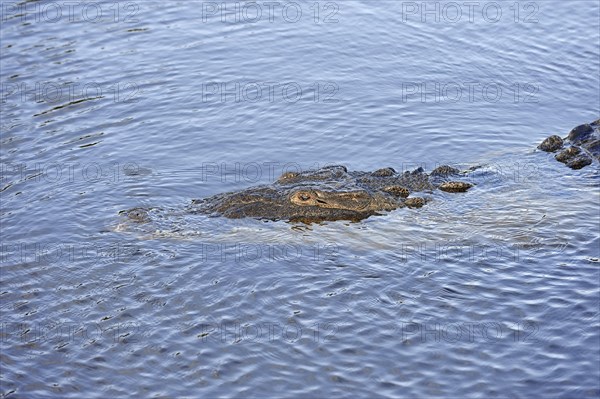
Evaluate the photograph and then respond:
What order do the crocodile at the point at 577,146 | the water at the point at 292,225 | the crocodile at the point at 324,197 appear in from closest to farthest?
the water at the point at 292,225
the crocodile at the point at 324,197
the crocodile at the point at 577,146

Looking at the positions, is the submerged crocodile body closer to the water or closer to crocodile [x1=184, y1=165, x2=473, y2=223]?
crocodile [x1=184, y1=165, x2=473, y2=223]

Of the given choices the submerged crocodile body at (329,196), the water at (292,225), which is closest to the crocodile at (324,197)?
the submerged crocodile body at (329,196)

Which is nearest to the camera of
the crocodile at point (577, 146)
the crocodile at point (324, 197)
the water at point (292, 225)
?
the water at point (292, 225)

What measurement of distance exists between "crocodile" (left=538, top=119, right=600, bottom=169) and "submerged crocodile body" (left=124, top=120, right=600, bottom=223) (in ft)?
6.72

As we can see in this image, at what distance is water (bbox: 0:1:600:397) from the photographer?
11.5 m

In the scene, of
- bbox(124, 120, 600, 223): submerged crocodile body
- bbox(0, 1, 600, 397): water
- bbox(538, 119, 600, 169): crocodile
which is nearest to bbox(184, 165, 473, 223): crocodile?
bbox(124, 120, 600, 223): submerged crocodile body

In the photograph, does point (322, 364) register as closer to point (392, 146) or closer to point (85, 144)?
point (392, 146)

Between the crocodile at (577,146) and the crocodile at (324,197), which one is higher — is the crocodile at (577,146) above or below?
above

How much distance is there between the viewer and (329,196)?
48.0ft

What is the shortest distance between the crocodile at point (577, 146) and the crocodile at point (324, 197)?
7.00ft

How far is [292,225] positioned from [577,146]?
568 centimetres

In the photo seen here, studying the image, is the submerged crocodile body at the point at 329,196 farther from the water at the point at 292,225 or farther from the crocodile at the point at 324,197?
the water at the point at 292,225

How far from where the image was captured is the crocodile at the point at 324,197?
47.8 feet

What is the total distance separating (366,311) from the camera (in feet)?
40.8
